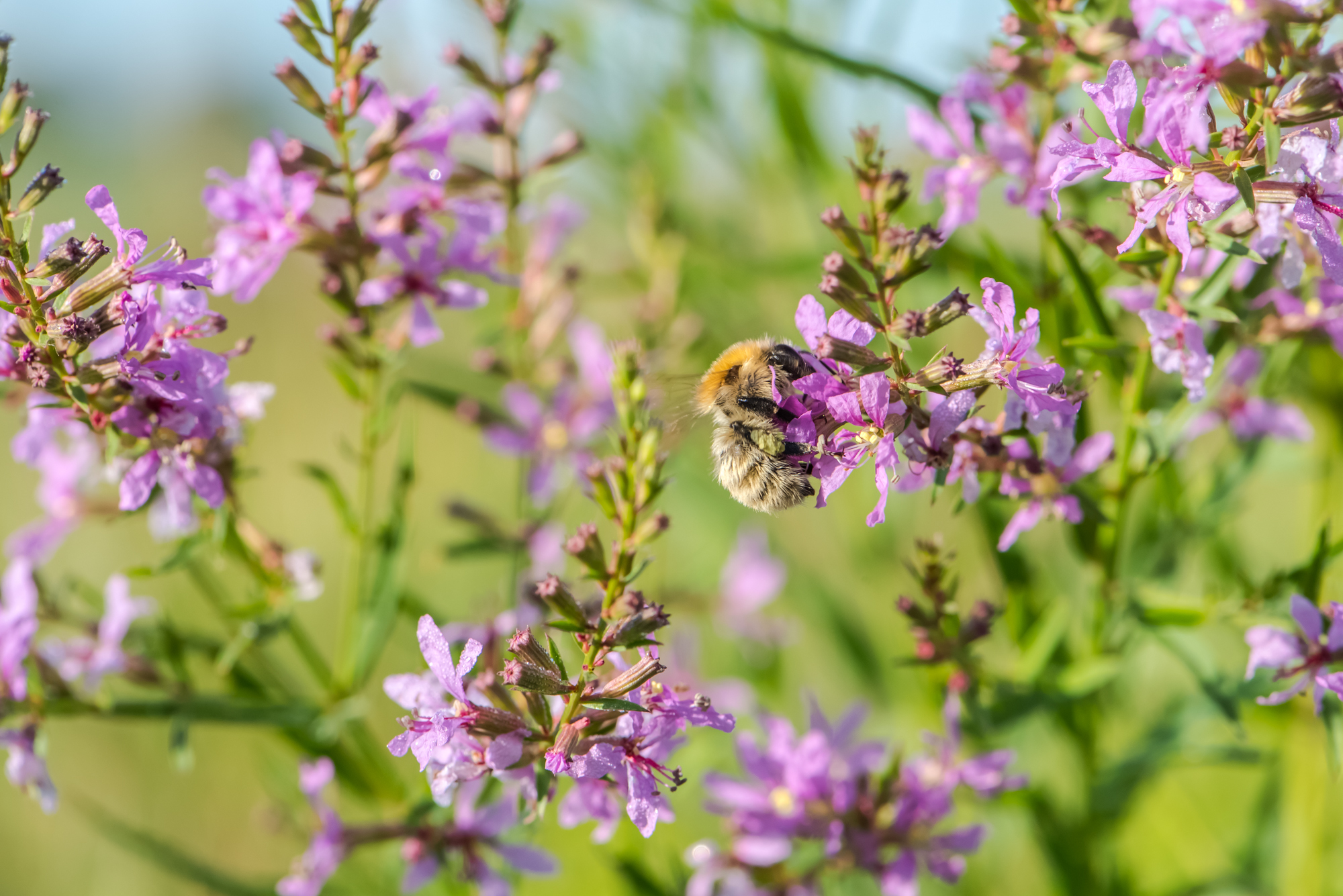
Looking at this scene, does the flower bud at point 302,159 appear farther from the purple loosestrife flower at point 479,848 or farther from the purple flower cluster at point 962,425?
the purple loosestrife flower at point 479,848

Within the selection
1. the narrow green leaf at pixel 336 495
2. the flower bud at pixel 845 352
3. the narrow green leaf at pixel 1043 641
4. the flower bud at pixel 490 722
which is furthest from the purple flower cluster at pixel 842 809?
the narrow green leaf at pixel 336 495

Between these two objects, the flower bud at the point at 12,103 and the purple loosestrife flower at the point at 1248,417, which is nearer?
the flower bud at the point at 12,103

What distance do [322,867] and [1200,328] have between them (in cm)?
183

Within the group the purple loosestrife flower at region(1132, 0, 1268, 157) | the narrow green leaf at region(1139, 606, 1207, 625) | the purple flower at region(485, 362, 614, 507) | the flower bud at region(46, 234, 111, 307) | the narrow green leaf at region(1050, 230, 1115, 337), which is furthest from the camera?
the purple flower at region(485, 362, 614, 507)

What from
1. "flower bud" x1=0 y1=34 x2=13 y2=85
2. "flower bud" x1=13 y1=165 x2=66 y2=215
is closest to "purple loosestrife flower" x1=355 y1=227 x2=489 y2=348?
"flower bud" x1=13 y1=165 x2=66 y2=215

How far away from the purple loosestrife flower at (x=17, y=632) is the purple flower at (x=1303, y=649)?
2068mm

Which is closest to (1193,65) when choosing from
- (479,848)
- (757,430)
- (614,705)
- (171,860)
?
(757,430)

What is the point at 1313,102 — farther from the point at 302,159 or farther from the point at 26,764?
the point at 26,764

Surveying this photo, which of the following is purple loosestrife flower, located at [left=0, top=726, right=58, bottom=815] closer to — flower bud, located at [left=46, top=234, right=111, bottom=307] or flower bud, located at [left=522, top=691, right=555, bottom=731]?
flower bud, located at [left=46, top=234, right=111, bottom=307]

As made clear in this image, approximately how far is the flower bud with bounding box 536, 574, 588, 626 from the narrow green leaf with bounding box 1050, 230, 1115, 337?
0.93 m

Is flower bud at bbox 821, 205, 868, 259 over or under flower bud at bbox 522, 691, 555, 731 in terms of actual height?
over

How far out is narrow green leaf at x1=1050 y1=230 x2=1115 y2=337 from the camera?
160 cm

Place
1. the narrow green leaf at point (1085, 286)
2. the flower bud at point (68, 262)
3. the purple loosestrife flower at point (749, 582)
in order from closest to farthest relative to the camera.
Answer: the flower bud at point (68, 262) → the narrow green leaf at point (1085, 286) → the purple loosestrife flower at point (749, 582)

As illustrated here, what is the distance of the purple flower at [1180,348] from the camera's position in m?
1.51
